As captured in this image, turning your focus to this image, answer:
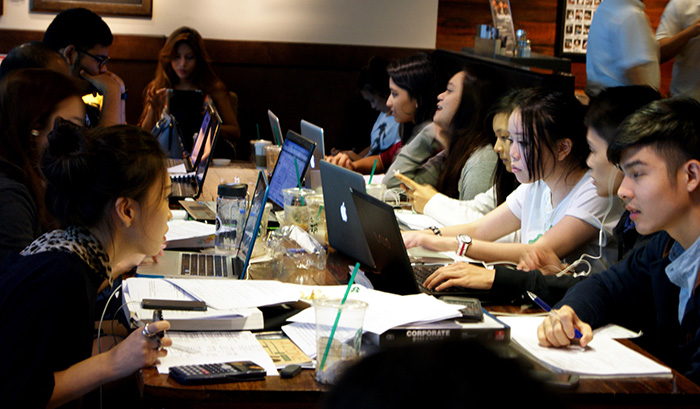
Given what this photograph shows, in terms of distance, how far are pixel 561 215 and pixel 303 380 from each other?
1374 mm

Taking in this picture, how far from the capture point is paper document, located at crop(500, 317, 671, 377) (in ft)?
4.62

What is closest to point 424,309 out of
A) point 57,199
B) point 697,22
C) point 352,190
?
point 352,190

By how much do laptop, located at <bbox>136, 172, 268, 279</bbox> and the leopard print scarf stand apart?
15.9 inches

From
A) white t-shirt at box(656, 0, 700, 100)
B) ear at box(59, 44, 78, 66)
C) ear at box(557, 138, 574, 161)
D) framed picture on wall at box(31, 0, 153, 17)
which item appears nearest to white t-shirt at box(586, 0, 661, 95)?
white t-shirt at box(656, 0, 700, 100)

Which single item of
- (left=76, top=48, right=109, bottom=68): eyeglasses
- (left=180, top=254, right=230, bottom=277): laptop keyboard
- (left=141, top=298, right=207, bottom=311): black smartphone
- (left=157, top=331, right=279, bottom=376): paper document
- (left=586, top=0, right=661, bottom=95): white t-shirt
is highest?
(left=586, top=0, right=661, bottom=95): white t-shirt

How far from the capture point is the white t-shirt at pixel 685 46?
3818mm

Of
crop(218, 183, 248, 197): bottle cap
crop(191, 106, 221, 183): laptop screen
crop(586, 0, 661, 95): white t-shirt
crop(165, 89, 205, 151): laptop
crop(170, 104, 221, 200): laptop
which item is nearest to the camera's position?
crop(218, 183, 248, 197): bottle cap

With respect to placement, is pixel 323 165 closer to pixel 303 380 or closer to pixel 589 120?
pixel 589 120

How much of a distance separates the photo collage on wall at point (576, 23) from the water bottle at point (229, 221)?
436 cm

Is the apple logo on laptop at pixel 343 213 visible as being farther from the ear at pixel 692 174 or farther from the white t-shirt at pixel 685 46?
the white t-shirt at pixel 685 46

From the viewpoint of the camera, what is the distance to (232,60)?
18.1 ft

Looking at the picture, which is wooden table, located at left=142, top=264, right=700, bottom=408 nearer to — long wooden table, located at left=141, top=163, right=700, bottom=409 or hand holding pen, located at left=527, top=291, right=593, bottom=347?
long wooden table, located at left=141, top=163, right=700, bottom=409

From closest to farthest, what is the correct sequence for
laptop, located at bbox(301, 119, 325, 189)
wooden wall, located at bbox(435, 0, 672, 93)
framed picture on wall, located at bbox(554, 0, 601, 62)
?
laptop, located at bbox(301, 119, 325, 189) → wooden wall, located at bbox(435, 0, 672, 93) → framed picture on wall, located at bbox(554, 0, 601, 62)

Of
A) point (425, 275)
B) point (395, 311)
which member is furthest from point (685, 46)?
point (395, 311)
